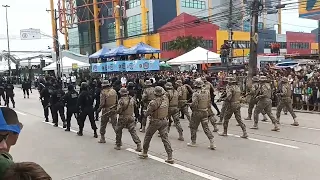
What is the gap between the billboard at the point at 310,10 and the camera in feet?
91.2

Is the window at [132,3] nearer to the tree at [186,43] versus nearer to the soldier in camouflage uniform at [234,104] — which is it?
the tree at [186,43]

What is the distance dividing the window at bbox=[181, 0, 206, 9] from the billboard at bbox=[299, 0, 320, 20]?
2969 centimetres

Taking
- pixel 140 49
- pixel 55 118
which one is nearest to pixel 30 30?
pixel 140 49

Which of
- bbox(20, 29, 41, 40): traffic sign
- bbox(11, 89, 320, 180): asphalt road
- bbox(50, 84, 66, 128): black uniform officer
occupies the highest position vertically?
bbox(20, 29, 41, 40): traffic sign

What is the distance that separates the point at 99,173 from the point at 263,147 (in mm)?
4026

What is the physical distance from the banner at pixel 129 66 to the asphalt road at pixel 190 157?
488 inches

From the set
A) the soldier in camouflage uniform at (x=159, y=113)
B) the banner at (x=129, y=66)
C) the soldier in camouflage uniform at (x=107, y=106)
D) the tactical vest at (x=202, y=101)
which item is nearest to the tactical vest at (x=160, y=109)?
the soldier in camouflage uniform at (x=159, y=113)

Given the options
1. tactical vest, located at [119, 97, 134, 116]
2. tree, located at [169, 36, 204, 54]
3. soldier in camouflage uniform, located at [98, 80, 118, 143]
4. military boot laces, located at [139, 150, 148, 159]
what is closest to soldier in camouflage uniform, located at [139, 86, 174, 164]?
military boot laces, located at [139, 150, 148, 159]

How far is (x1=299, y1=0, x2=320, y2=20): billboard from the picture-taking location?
2781 cm

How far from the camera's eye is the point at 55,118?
496 inches

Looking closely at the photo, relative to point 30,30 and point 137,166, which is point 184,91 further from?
point 30,30

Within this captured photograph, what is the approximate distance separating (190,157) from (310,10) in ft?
83.4

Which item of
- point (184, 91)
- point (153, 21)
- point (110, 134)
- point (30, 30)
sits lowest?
point (110, 134)

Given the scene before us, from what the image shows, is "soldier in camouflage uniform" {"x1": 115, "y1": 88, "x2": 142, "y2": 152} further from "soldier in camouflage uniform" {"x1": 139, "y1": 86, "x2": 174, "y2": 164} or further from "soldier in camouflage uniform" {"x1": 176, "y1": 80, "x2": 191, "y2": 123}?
"soldier in camouflage uniform" {"x1": 176, "y1": 80, "x2": 191, "y2": 123}
